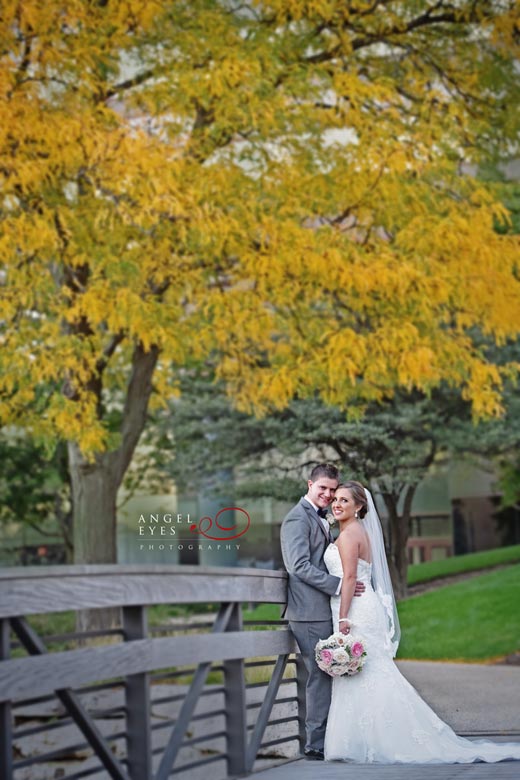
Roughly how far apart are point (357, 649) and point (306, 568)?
622 mm

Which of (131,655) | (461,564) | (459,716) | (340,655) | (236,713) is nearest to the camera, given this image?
(131,655)

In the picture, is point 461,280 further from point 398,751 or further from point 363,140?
point 398,751

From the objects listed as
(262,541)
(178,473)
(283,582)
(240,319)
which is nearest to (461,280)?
(240,319)

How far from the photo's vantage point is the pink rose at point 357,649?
7.41 m

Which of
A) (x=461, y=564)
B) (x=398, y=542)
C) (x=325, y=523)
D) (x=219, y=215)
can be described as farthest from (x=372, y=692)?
(x=461, y=564)

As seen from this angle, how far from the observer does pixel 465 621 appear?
19844 millimetres

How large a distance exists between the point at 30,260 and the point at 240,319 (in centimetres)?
246

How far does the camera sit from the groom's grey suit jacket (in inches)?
304

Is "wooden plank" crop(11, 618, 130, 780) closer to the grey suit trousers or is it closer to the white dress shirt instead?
the grey suit trousers

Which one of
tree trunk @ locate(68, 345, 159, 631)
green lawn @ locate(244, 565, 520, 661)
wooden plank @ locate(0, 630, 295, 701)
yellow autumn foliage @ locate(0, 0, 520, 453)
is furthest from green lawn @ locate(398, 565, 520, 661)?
wooden plank @ locate(0, 630, 295, 701)

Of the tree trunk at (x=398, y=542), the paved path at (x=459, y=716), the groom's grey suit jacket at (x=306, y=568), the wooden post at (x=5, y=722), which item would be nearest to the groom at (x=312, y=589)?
the groom's grey suit jacket at (x=306, y=568)

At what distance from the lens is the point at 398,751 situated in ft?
24.5

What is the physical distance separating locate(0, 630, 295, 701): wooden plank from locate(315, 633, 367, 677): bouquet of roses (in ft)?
1.27

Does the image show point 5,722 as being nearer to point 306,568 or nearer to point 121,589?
point 121,589
